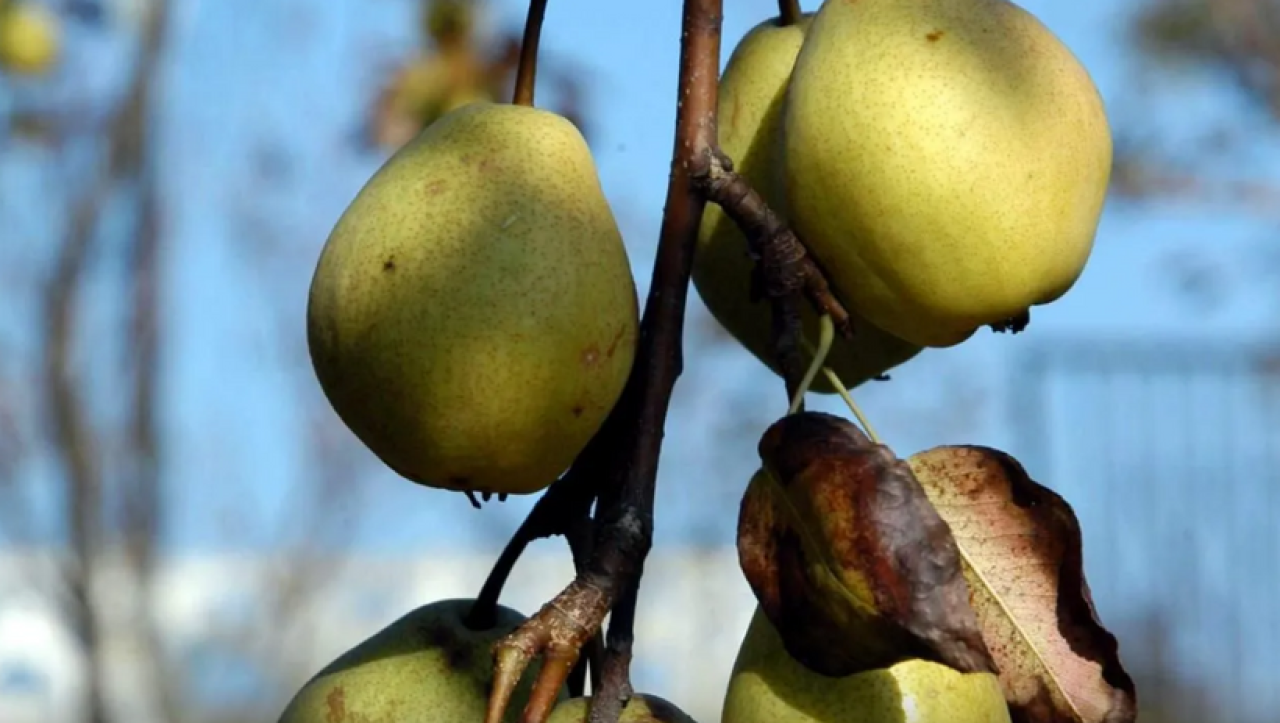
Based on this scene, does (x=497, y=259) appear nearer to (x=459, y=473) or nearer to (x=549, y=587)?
(x=459, y=473)

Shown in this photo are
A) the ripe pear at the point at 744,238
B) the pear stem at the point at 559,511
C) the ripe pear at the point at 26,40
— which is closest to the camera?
the pear stem at the point at 559,511

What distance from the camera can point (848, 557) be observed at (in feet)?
3.32

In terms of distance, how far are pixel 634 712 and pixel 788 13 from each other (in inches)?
22.8

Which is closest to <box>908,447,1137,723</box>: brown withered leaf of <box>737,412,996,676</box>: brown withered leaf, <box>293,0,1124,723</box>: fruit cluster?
<box>293,0,1124,723</box>: fruit cluster

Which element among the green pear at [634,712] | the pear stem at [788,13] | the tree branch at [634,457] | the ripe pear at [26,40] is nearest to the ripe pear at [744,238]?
the pear stem at [788,13]

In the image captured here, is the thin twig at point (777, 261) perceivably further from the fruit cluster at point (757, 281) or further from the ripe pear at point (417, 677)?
the ripe pear at point (417, 677)

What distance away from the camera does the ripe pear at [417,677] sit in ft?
3.93

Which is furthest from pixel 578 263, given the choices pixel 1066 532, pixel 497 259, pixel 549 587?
pixel 549 587

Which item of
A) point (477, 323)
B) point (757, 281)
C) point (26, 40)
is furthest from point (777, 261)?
point (26, 40)

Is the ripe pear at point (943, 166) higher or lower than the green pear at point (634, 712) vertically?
higher

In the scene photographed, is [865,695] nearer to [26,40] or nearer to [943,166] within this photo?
[943,166]

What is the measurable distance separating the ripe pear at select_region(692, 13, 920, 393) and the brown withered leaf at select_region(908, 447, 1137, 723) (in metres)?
0.21

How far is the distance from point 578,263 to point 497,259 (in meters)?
0.05

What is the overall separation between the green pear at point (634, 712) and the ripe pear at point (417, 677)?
2.0 inches
